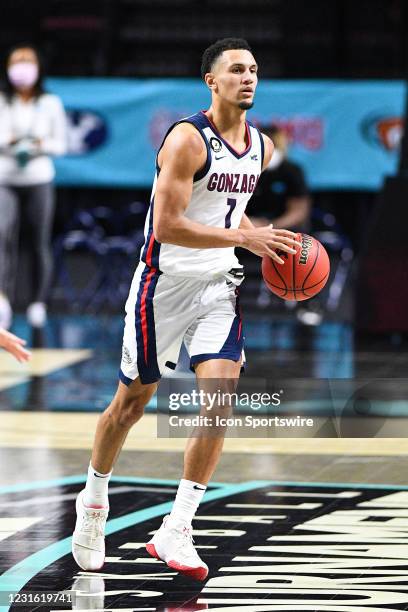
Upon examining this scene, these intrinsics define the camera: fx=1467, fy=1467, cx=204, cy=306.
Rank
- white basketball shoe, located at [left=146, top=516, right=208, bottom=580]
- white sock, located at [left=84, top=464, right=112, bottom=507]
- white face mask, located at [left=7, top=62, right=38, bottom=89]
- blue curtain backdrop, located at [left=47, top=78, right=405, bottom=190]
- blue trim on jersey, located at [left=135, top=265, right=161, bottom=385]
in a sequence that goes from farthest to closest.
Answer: blue curtain backdrop, located at [left=47, top=78, right=405, bottom=190] → white face mask, located at [left=7, top=62, right=38, bottom=89] → white sock, located at [left=84, top=464, right=112, bottom=507] → blue trim on jersey, located at [left=135, top=265, right=161, bottom=385] → white basketball shoe, located at [left=146, top=516, right=208, bottom=580]

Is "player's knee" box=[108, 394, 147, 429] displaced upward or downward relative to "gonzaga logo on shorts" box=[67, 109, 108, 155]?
downward

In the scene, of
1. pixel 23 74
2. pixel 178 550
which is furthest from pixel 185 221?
pixel 23 74

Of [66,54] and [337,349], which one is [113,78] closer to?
[66,54]

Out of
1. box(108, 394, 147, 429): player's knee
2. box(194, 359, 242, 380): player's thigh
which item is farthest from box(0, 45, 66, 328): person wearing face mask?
box(194, 359, 242, 380): player's thigh

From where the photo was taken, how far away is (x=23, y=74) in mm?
14117

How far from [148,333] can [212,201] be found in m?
0.62

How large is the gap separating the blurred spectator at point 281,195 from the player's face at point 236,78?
8737 millimetres

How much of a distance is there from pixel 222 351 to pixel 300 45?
41.2ft

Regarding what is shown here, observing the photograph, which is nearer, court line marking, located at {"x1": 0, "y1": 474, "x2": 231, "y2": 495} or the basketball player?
the basketball player

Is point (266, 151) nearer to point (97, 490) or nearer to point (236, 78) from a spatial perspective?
point (236, 78)

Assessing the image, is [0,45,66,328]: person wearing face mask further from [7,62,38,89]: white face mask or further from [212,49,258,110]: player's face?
[212,49,258,110]: player's face

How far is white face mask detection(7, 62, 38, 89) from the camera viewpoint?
14.0m

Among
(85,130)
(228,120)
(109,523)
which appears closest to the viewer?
(228,120)

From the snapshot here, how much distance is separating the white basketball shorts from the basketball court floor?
86 cm
